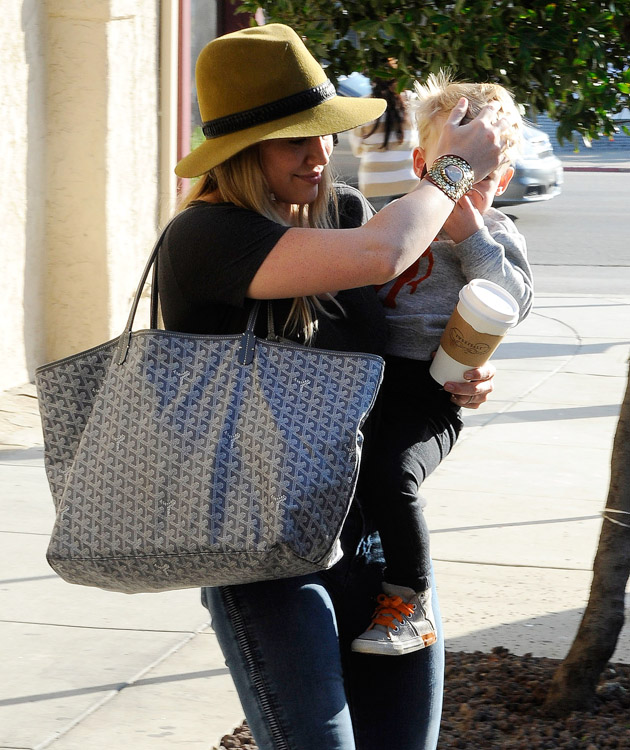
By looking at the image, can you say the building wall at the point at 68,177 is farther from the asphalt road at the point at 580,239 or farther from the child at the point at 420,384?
the asphalt road at the point at 580,239

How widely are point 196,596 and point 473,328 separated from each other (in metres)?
2.41

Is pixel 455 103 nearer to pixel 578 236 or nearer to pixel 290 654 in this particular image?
pixel 290 654

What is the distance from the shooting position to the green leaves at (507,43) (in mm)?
3066

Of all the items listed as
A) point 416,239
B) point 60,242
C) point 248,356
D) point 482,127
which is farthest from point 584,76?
point 60,242

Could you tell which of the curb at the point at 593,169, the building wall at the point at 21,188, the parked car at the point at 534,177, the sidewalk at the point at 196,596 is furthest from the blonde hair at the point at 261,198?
the curb at the point at 593,169

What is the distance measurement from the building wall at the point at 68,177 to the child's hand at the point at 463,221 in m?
5.12

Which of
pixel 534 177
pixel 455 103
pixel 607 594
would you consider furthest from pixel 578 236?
pixel 455 103

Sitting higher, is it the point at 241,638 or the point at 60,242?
the point at 241,638

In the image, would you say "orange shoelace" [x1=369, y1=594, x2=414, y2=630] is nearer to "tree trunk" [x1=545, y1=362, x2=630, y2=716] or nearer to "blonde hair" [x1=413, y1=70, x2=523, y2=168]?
"blonde hair" [x1=413, y1=70, x2=523, y2=168]

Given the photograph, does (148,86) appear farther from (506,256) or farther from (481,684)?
(506,256)

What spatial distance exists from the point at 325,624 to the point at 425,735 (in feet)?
1.34

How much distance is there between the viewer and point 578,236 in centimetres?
1511

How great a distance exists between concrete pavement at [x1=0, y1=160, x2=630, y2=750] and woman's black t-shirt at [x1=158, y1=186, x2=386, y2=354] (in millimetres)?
1561

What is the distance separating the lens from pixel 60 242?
7.47 meters
